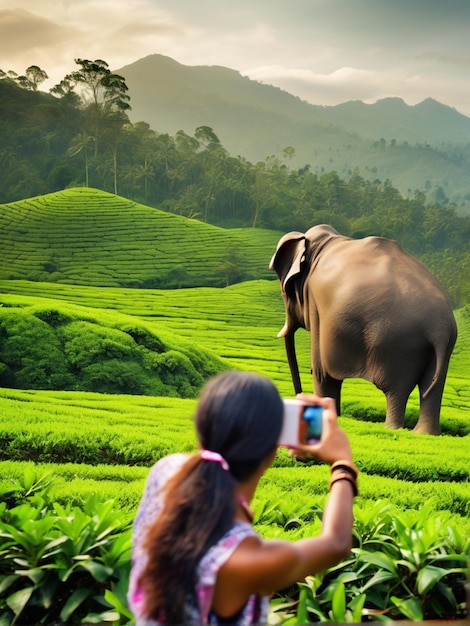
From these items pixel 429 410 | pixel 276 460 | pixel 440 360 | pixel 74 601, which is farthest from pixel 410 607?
pixel 429 410

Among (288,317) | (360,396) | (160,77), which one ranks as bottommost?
(360,396)

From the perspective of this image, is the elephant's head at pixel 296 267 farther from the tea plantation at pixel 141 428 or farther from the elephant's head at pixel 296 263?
the tea plantation at pixel 141 428

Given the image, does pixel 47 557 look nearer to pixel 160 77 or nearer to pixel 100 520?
pixel 100 520

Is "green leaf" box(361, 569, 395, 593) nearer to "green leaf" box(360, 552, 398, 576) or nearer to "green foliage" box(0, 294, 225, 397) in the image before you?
"green leaf" box(360, 552, 398, 576)

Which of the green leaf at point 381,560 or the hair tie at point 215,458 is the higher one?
the hair tie at point 215,458

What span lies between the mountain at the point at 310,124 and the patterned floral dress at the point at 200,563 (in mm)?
10571

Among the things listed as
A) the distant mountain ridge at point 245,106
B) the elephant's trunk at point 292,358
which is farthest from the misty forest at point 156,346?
the elephant's trunk at point 292,358

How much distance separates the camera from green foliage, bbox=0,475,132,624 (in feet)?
9.52

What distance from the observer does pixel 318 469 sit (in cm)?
608

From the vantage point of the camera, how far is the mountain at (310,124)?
13.6 metres

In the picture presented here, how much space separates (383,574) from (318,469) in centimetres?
310

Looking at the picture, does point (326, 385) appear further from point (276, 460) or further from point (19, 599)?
point (19, 599)

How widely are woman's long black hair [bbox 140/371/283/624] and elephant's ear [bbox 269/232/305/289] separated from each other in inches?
241

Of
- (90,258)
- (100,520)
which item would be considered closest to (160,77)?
(90,258)
